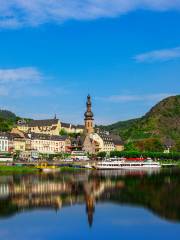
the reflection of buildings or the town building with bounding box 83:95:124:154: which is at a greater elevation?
the town building with bounding box 83:95:124:154

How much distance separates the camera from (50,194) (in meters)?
47.4

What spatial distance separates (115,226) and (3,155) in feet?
249

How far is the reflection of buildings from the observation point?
40.5m

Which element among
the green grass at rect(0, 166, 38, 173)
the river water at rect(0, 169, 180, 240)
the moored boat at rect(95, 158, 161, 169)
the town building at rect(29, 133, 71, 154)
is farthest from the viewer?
the town building at rect(29, 133, 71, 154)

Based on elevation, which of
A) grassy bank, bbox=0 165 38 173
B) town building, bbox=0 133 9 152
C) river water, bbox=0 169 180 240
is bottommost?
river water, bbox=0 169 180 240

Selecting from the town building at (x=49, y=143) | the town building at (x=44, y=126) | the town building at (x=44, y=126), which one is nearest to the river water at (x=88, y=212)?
the town building at (x=49, y=143)

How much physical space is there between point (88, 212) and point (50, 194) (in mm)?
11006

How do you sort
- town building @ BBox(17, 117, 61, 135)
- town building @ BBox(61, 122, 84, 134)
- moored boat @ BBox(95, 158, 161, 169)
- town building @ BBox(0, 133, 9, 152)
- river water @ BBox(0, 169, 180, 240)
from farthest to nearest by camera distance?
1. town building @ BBox(61, 122, 84, 134)
2. town building @ BBox(17, 117, 61, 135)
3. town building @ BBox(0, 133, 9, 152)
4. moored boat @ BBox(95, 158, 161, 169)
5. river water @ BBox(0, 169, 180, 240)

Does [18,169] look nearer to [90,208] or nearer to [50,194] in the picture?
[50,194]

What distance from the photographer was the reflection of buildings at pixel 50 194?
40.5m

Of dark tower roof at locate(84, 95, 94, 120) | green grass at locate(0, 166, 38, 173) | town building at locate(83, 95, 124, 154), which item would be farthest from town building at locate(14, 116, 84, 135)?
green grass at locate(0, 166, 38, 173)

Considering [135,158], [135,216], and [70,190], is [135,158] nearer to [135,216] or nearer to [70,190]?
[70,190]

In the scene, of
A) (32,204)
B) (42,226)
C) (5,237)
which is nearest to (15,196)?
(32,204)

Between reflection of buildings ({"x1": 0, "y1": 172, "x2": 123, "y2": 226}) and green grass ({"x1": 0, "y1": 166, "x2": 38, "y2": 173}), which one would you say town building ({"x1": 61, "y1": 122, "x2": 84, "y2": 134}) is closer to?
green grass ({"x1": 0, "y1": 166, "x2": 38, "y2": 173})
